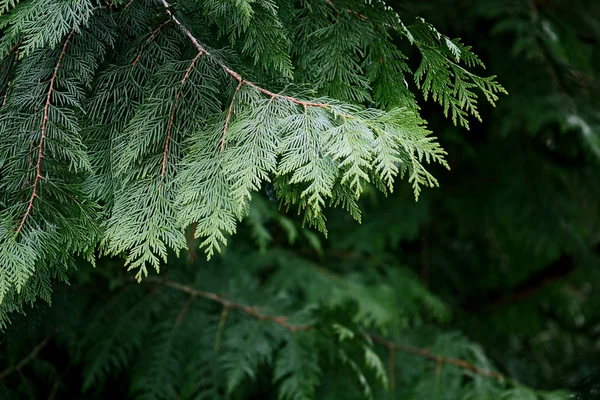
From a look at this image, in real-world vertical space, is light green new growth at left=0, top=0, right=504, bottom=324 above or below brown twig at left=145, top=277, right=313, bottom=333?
above

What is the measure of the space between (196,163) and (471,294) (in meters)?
3.38

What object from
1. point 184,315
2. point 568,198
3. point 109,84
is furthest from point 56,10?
point 568,198

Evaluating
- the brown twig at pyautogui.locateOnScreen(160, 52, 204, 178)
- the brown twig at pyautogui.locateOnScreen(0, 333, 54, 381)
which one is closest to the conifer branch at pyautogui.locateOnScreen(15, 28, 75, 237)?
the brown twig at pyautogui.locateOnScreen(160, 52, 204, 178)

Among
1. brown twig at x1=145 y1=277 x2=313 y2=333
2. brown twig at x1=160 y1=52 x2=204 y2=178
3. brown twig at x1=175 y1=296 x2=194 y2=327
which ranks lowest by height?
brown twig at x1=175 y1=296 x2=194 y2=327

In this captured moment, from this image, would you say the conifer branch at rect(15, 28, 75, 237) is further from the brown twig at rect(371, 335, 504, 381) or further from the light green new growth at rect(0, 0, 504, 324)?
the brown twig at rect(371, 335, 504, 381)

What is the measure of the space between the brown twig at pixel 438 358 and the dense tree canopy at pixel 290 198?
1 centimetres

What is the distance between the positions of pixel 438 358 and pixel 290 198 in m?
1.74

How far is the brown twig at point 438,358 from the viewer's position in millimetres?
2503

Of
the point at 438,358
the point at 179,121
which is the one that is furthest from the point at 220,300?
the point at 179,121

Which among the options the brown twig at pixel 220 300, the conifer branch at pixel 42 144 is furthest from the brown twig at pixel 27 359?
the conifer branch at pixel 42 144

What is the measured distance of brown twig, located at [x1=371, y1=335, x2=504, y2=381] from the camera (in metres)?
2.50

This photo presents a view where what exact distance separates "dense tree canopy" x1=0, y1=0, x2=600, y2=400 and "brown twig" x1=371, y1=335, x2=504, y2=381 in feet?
0.03

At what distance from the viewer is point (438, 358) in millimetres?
2633

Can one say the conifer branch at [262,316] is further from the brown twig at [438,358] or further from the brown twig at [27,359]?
the brown twig at [27,359]
